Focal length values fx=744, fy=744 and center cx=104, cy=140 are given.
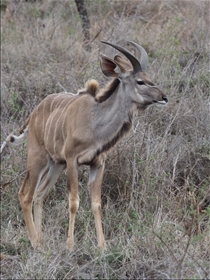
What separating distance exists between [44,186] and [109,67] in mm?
1239

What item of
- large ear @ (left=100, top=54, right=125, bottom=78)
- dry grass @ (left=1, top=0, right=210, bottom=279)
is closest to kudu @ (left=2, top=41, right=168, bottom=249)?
large ear @ (left=100, top=54, right=125, bottom=78)

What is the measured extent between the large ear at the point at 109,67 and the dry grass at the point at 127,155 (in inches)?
38.9

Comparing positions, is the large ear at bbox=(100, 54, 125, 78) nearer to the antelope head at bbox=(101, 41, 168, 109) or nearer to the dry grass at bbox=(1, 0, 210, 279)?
the antelope head at bbox=(101, 41, 168, 109)

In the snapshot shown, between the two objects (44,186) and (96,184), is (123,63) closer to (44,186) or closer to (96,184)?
(96,184)

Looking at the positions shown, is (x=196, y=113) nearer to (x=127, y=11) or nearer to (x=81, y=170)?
(x=81, y=170)

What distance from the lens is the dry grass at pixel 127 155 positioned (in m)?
4.90

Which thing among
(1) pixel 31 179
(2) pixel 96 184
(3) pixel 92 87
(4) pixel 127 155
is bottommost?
(1) pixel 31 179

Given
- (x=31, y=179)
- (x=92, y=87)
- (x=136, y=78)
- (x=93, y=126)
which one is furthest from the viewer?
(x=31, y=179)

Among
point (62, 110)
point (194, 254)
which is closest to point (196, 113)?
point (62, 110)

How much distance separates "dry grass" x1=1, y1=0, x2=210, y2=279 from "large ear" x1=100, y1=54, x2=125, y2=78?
987 millimetres

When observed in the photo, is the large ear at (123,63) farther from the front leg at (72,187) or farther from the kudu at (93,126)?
the front leg at (72,187)

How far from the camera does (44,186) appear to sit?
6250 mm

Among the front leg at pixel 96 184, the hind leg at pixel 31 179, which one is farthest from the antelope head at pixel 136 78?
the hind leg at pixel 31 179

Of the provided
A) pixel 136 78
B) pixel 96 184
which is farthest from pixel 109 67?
pixel 96 184
